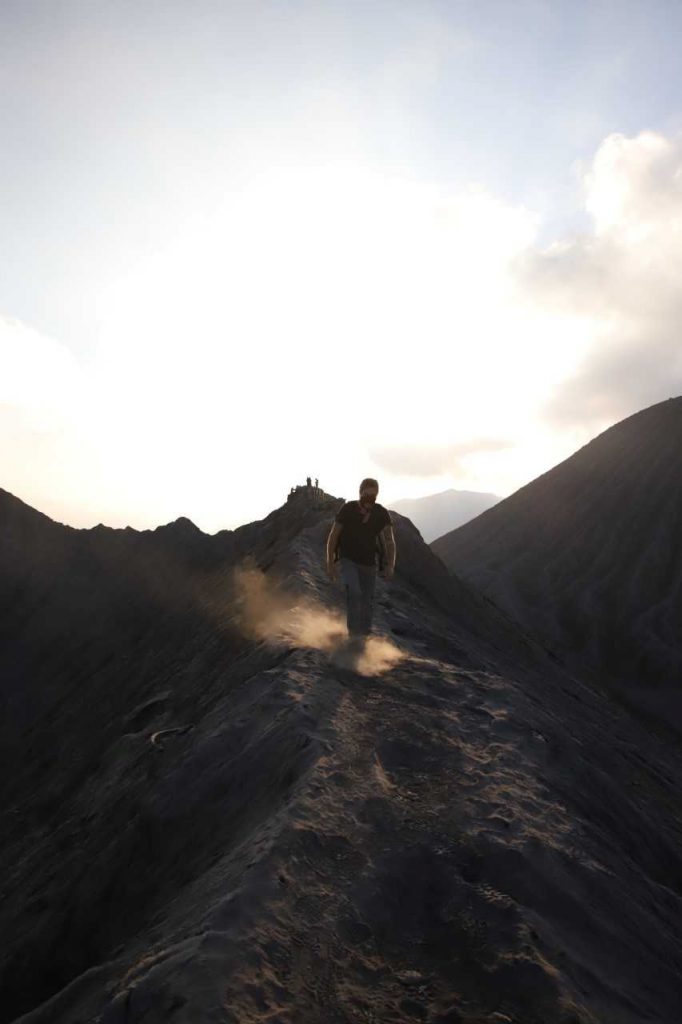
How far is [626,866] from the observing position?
218 inches

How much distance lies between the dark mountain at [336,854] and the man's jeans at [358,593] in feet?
0.88

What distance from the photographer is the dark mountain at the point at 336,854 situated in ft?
11.3

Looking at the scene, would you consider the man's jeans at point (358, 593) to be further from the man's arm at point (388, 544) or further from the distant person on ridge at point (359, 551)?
the man's arm at point (388, 544)

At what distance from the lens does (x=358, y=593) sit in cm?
830

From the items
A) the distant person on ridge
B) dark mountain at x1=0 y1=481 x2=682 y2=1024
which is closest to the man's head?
the distant person on ridge

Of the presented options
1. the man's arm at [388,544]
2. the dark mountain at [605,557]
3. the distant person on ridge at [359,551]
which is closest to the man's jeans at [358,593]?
the distant person on ridge at [359,551]

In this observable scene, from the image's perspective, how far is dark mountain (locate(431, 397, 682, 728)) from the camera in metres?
40.8

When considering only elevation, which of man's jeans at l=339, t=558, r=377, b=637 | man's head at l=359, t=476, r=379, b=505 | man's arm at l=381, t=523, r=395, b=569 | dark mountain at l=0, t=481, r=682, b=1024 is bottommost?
dark mountain at l=0, t=481, r=682, b=1024

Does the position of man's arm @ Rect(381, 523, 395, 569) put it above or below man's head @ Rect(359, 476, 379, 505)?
below

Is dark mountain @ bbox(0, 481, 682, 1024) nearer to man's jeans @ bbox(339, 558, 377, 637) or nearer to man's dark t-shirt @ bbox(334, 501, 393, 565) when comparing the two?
man's jeans @ bbox(339, 558, 377, 637)

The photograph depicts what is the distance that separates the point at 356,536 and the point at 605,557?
46.8 m

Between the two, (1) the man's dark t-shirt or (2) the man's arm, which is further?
(2) the man's arm

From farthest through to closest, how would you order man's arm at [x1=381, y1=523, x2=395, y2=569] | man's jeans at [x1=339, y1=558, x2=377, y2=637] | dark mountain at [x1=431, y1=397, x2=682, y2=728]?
dark mountain at [x1=431, y1=397, x2=682, y2=728], man's arm at [x1=381, y1=523, x2=395, y2=569], man's jeans at [x1=339, y1=558, x2=377, y2=637]

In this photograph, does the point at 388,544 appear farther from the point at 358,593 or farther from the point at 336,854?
the point at 336,854
